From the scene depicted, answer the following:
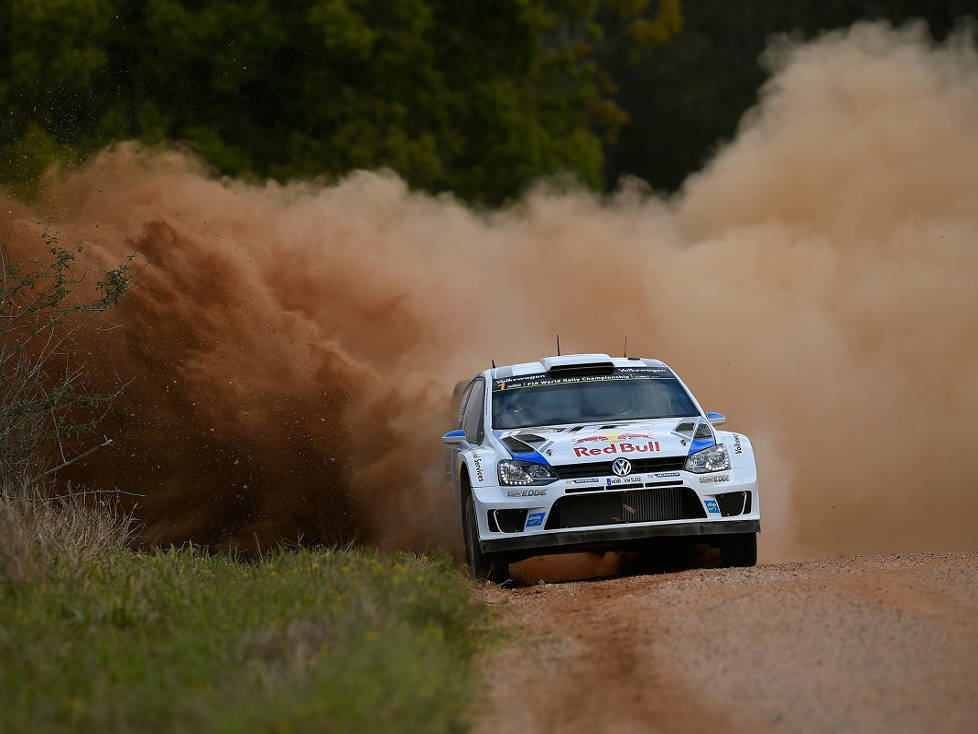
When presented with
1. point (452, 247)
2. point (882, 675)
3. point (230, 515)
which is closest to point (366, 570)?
point (882, 675)

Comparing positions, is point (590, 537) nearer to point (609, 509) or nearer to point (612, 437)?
point (609, 509)

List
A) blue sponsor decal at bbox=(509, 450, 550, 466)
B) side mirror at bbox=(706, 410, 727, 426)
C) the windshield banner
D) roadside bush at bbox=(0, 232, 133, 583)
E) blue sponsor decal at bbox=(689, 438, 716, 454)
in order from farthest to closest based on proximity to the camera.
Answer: the windshield banner
side mirror at bbox=(706, 410, 727, 426)
blue sponsor decal at bbox=(689, 438, 716, 454)
blue sponsor decal at bbox=(509, 450, 550, 466)
roadside bush at bbox=(0, 232, 133, 583)

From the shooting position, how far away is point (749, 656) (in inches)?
278

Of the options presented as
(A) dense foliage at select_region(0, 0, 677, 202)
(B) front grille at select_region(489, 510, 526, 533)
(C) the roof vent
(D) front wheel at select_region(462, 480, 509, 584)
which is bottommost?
(D) front wheel at select_region(462, 480, 509, 584)

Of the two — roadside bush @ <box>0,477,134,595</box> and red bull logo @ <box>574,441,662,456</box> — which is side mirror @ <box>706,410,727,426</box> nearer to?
red bull logo @ <box>574,441,662,456</box>

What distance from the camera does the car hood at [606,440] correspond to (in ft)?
33.7

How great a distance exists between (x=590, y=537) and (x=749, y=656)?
124 inches

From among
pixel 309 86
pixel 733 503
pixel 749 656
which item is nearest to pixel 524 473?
pixel 733 503

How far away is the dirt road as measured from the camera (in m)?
6.20

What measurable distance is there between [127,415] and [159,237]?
2.63m

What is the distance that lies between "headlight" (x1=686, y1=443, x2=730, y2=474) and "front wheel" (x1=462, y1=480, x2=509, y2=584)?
1.45m

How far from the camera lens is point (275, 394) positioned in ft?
50.4

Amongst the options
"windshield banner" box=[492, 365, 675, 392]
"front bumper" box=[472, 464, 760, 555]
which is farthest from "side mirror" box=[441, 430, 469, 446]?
"front bumper" box=[472, 464, 760, 555]

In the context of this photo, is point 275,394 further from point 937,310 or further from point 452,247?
point 937,310
